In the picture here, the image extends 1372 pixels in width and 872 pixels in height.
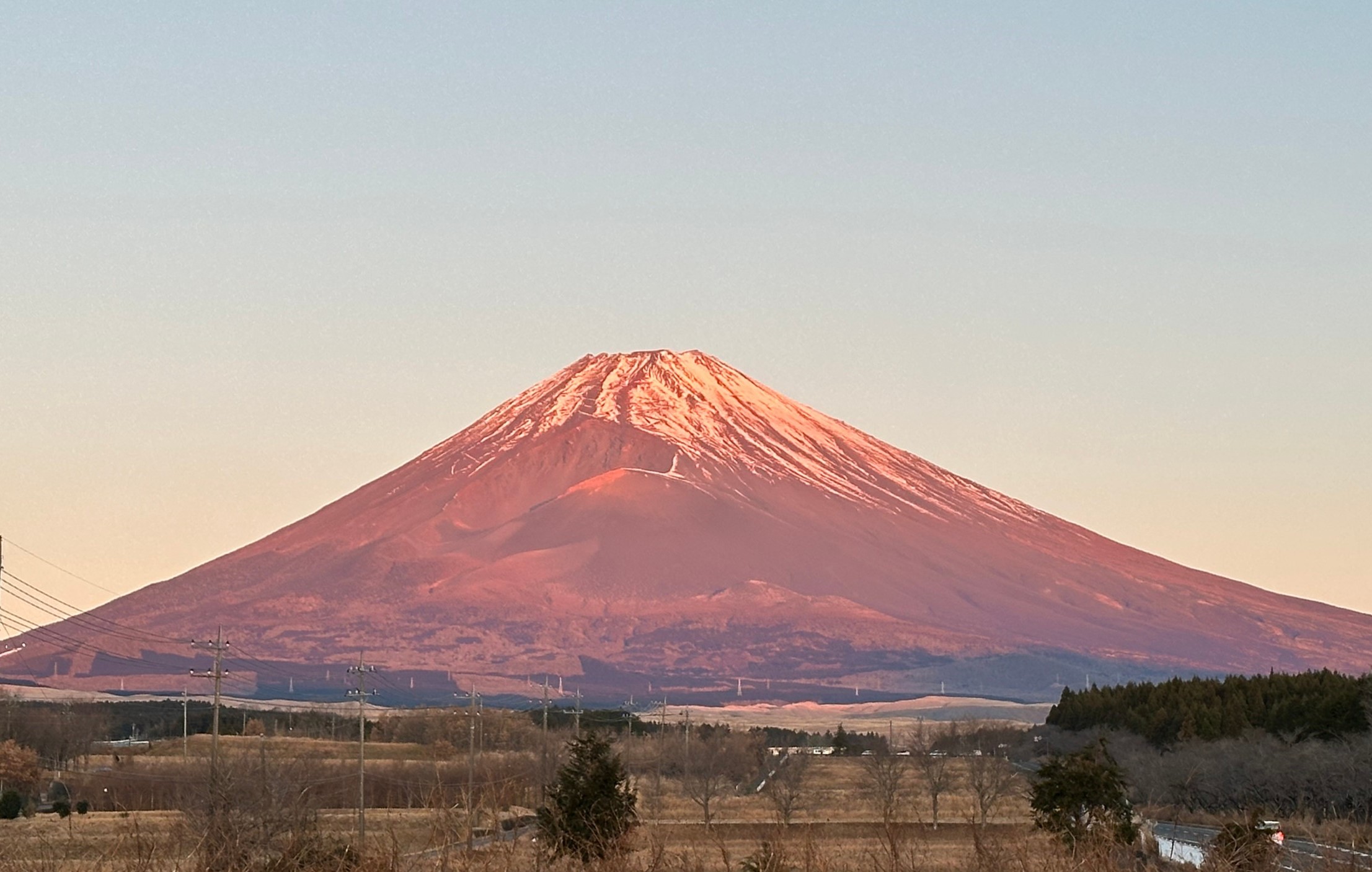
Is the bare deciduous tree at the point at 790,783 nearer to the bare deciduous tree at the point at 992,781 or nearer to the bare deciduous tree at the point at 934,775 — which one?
the bare deciduous tree at the point at 934,775

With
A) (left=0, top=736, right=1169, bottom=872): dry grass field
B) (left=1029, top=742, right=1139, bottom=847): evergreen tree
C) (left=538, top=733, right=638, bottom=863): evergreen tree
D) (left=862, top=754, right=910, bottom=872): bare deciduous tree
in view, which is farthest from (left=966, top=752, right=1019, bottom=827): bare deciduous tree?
(left=538, top=733, right=638, bottom=863): evergreen tree

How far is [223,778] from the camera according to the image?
22.5 metres

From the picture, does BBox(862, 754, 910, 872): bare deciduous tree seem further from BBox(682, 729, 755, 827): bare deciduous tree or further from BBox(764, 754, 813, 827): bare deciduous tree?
BBox(682, 729, 755, 827): bare deciduous tree

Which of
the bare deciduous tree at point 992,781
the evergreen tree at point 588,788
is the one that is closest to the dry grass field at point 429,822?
the bare deciduous tree at point 992,781

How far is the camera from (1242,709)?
273ft

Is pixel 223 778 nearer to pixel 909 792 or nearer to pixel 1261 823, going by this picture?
pixel 1261 823

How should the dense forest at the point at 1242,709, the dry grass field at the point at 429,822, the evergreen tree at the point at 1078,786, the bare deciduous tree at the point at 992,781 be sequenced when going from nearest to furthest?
the dry grass field at the point at 429,822 → the evergreen tree at the point at 1078,786 → the dense forest at the point at 1242,709 → the bare deciduous tree at the point at 992,781

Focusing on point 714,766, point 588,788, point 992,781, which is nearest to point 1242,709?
point 992,781

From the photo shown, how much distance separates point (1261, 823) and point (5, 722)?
103 meters

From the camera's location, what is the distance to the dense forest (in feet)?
242

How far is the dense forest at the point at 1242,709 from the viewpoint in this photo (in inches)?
2899

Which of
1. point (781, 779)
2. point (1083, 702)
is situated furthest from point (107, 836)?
point (1083, 702)

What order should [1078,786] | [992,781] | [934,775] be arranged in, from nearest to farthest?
1. [1078,786]
2. [992,781]
3. [934,775]

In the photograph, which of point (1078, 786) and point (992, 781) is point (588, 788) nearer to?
point (1078, 786)
